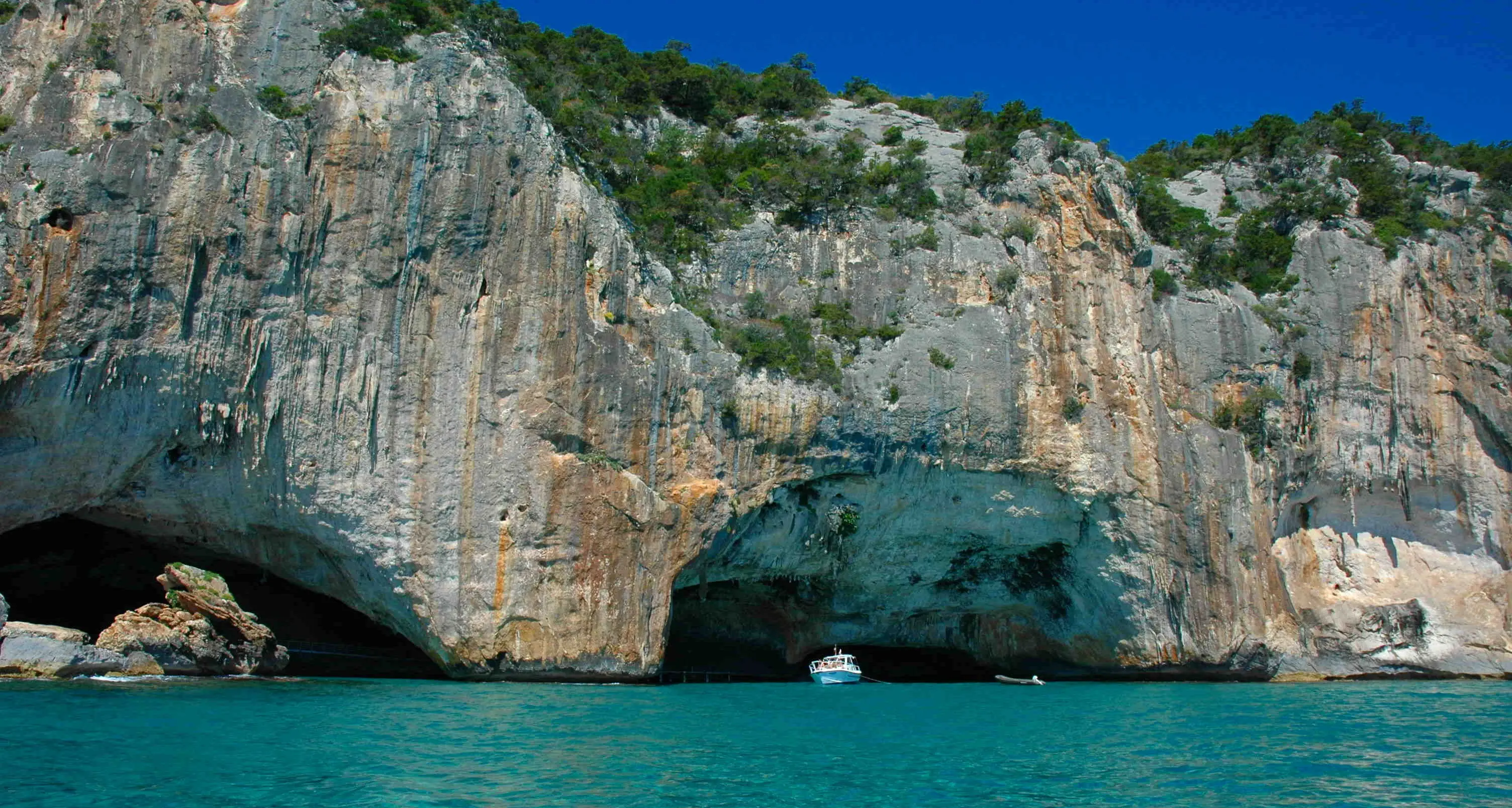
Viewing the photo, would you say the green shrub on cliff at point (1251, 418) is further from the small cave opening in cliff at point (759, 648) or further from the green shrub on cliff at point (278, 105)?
the green shrub on cliff at point (278, 105)

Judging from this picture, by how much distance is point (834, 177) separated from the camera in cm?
3192

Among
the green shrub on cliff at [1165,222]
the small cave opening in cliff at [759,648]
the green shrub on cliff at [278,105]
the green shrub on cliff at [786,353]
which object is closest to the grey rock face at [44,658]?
the green shrub on cliff at [278,105]

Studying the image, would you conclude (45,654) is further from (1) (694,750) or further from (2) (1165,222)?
(2) (1165,222)

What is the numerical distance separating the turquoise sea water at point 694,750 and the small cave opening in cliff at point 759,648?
8.02 meters

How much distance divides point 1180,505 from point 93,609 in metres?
29.0

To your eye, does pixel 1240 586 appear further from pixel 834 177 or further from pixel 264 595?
pixel 264 595

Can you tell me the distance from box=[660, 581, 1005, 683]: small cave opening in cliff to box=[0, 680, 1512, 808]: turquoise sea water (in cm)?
802

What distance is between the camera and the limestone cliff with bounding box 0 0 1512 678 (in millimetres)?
21984

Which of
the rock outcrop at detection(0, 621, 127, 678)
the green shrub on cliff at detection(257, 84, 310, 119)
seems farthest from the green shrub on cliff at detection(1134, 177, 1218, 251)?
the rock outcrop at detection(0, 621, 127, 678)

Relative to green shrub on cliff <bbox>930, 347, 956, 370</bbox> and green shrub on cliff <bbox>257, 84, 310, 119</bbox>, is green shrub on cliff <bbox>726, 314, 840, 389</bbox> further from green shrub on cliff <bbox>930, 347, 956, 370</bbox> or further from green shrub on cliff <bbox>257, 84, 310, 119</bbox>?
green shrub on cliff <bbox>257, 84, 310, 119</bbox>

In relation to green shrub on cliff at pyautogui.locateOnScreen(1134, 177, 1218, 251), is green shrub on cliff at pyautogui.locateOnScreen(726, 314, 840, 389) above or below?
below

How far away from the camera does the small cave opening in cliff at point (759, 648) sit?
104 ft

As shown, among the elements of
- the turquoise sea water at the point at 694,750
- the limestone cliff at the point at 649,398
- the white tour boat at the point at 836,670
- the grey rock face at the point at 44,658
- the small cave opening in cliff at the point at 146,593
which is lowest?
the turquoise sea water at the point at 694,750

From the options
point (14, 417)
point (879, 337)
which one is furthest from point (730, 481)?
point (14, 417)
